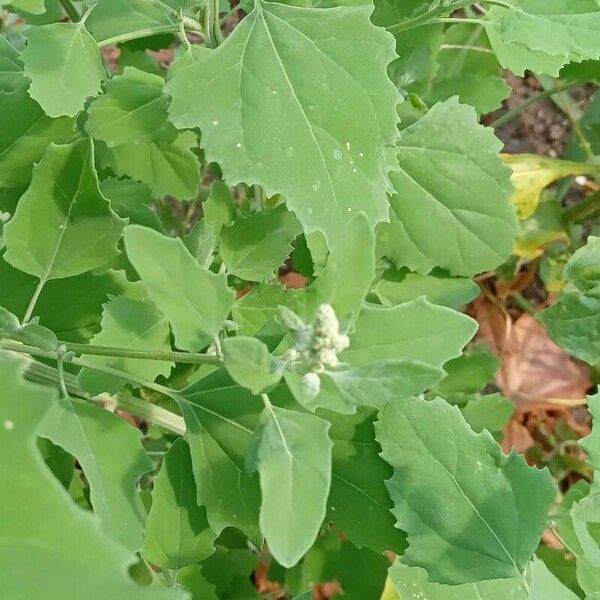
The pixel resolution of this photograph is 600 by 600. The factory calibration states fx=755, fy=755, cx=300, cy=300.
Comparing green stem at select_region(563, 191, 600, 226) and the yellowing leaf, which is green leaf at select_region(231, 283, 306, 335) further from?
green stem at select_region(563, 191, 600, 226)

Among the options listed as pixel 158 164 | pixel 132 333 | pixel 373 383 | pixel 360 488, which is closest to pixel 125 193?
pixel 158 164

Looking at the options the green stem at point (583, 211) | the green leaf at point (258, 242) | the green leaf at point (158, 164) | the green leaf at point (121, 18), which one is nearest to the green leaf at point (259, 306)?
the green leaf at point (258, 242)

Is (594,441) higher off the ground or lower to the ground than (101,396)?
lower

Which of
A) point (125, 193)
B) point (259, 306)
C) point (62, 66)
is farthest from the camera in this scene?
point (125, 193)

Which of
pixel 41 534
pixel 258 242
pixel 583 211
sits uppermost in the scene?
pixel 41 534

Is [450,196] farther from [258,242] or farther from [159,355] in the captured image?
[159,355]

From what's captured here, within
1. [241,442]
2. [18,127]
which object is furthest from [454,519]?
[18,127]
